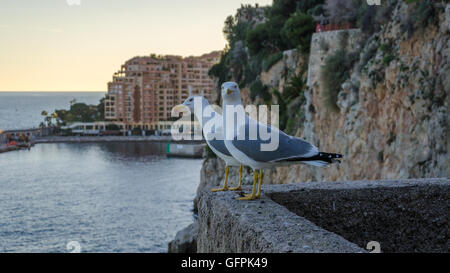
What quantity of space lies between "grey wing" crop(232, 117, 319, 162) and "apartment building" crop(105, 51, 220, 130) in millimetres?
54892

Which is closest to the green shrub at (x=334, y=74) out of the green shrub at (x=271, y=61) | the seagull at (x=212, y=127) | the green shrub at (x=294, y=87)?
the green shrub at (x=294, y=87)

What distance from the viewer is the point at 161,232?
840 inches

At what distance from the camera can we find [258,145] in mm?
2473

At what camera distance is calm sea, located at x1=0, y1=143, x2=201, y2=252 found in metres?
19.8

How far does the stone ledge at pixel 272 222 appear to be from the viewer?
6.35 feet

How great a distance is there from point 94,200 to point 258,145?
28174mm

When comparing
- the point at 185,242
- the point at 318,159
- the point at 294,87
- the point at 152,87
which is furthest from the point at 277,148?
the point at 152,87

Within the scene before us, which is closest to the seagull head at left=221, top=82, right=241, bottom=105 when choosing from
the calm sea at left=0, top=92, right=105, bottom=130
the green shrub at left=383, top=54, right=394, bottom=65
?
the green shrub at left=383, top=54, right=394, bottom=65

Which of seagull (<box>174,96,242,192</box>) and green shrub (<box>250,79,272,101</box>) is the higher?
green shrub (<box>250,79,272,101</box>)

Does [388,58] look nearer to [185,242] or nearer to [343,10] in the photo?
[343,10]

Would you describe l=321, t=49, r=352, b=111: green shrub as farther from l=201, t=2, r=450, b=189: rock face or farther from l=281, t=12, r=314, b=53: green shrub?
l=281, t=12, r=314, b=53: green shrub

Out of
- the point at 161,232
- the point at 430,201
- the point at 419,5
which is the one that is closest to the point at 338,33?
the point at 419,5

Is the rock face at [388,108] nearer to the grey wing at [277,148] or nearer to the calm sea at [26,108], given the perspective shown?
the grey wing at [277,148]
